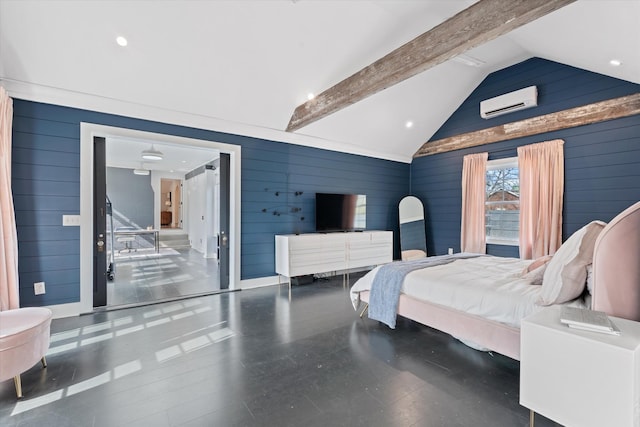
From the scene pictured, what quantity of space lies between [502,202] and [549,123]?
144 centimetres

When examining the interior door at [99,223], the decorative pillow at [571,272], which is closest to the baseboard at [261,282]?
the interior door at [99,223]

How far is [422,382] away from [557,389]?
2.87 ft

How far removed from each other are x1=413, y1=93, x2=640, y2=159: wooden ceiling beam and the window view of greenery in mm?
634

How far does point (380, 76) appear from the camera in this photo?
340 centimetres

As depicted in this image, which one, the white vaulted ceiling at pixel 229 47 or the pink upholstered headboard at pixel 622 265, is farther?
the white vaulted ceiling at pixel 229 47

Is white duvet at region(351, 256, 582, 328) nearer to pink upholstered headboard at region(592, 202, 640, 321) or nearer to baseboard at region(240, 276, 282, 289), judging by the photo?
pink upholstered headboard at region(592, 202, 640, 321)

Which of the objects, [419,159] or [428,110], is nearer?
[428,110]

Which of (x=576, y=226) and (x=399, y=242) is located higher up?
(x=576, y=226)

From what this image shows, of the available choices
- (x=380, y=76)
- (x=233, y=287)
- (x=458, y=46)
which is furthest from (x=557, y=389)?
(x=233, y=287)

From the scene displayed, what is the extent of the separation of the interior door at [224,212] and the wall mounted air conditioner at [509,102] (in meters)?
4.60

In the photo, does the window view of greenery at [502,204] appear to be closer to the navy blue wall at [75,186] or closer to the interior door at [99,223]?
the navy blue wall at [75,186]

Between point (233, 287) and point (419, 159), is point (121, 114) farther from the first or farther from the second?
point (419, 159)

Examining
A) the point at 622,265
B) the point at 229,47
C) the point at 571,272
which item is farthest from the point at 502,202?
the point at 229,47

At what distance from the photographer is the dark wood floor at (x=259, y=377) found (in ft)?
5.86
